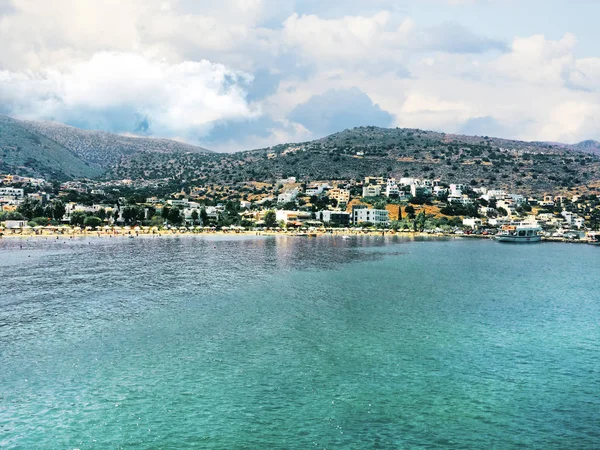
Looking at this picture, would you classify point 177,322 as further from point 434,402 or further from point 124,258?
point 124,258

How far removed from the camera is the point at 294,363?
3025 centimetres

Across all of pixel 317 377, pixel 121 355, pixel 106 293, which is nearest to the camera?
pixel 317 377

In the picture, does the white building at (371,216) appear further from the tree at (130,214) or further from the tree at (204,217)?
the tree at (130,214)

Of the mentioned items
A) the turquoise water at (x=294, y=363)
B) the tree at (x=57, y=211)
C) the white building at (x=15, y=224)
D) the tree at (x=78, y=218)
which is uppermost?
the tree at (x=57, y=211)

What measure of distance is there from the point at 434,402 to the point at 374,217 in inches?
6425

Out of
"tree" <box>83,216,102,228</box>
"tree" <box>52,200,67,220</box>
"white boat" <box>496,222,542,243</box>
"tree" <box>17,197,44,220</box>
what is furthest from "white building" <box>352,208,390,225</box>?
"tree" <box>17,197,44,220</box>

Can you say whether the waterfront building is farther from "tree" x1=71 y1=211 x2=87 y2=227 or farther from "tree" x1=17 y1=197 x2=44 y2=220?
"tree" x1=17 y1=197 x2=44 y2=220

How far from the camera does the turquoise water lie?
21781 millimetres

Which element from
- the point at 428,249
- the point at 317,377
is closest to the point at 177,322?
the point at 317,377

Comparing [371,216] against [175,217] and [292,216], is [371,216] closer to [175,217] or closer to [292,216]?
[292,216]

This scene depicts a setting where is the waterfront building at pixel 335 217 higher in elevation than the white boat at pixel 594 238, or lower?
higher

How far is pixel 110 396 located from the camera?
24953mm

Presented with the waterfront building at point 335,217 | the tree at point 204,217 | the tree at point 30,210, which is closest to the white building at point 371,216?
the waterfront building at point 335,217

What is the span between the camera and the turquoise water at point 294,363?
21781 mm
